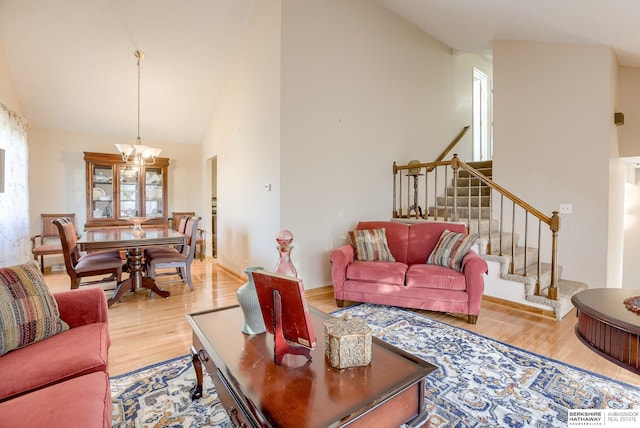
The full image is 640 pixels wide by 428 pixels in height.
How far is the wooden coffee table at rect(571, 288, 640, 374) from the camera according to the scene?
108 centimetres

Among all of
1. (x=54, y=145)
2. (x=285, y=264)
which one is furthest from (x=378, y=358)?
(x=54, y=145)

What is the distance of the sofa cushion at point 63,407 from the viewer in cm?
100

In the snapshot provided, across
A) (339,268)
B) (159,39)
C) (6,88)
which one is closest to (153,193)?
A: (6,88)

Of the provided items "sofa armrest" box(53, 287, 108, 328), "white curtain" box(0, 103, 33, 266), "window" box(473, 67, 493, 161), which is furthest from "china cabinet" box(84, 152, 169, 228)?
"window" box(473, 67, 493, 161)

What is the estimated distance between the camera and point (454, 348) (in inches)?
96.9

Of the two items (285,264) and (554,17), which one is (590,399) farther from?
(554,17)

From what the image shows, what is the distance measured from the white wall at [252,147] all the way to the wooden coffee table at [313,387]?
7.79 feet

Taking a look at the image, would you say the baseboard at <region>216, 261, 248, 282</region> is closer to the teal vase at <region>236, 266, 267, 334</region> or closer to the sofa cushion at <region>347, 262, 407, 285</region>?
the sofa cushion at <region>347, 262, 407, 285</region>

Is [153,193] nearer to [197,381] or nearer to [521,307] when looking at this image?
[197,381]

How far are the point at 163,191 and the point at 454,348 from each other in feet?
18.6

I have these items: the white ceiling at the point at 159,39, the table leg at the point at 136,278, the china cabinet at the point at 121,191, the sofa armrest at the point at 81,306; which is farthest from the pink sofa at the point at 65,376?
the china cabinet at the point at 121,191

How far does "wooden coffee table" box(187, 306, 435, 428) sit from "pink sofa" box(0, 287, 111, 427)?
44cm

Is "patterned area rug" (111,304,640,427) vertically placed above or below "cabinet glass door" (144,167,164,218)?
below

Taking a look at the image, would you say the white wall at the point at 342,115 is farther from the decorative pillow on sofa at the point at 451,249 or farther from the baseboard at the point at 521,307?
the baseboard at the point at 521,307
